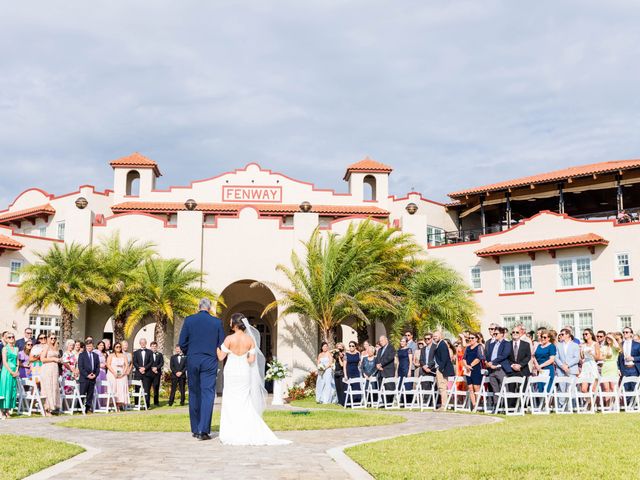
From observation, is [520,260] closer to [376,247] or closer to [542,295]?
[542,295]

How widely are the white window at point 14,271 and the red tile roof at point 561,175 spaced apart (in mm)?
22796

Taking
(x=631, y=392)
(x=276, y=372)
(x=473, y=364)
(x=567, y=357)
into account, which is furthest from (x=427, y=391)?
(x=276, y=372)

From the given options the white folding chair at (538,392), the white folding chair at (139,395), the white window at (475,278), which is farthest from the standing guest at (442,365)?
the white window at (475,278)

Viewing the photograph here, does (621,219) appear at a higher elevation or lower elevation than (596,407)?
higher

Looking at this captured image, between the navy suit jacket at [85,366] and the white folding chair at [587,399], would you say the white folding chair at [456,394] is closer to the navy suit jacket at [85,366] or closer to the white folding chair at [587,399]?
the white folding chair at [587,399]

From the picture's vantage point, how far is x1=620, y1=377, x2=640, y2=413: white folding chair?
53.9 feet

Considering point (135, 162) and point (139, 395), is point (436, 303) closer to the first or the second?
point (139, 395)

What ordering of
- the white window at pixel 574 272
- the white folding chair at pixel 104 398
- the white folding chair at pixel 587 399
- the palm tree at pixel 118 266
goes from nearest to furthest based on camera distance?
the white folding chair at pixel 587 399 → the white folding chair at pixel 104 398 → the palm tree at pixel 118 266 → the white window at pixel 574 272

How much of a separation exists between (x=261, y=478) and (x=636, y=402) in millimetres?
12682

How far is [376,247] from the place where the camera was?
2914cm

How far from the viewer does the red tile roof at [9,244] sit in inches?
1231

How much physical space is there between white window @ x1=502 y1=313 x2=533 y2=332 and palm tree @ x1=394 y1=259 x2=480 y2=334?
2.38 metres

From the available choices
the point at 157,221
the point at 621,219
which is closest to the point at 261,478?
the point at 157,221

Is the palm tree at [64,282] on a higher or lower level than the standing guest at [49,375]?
higher
